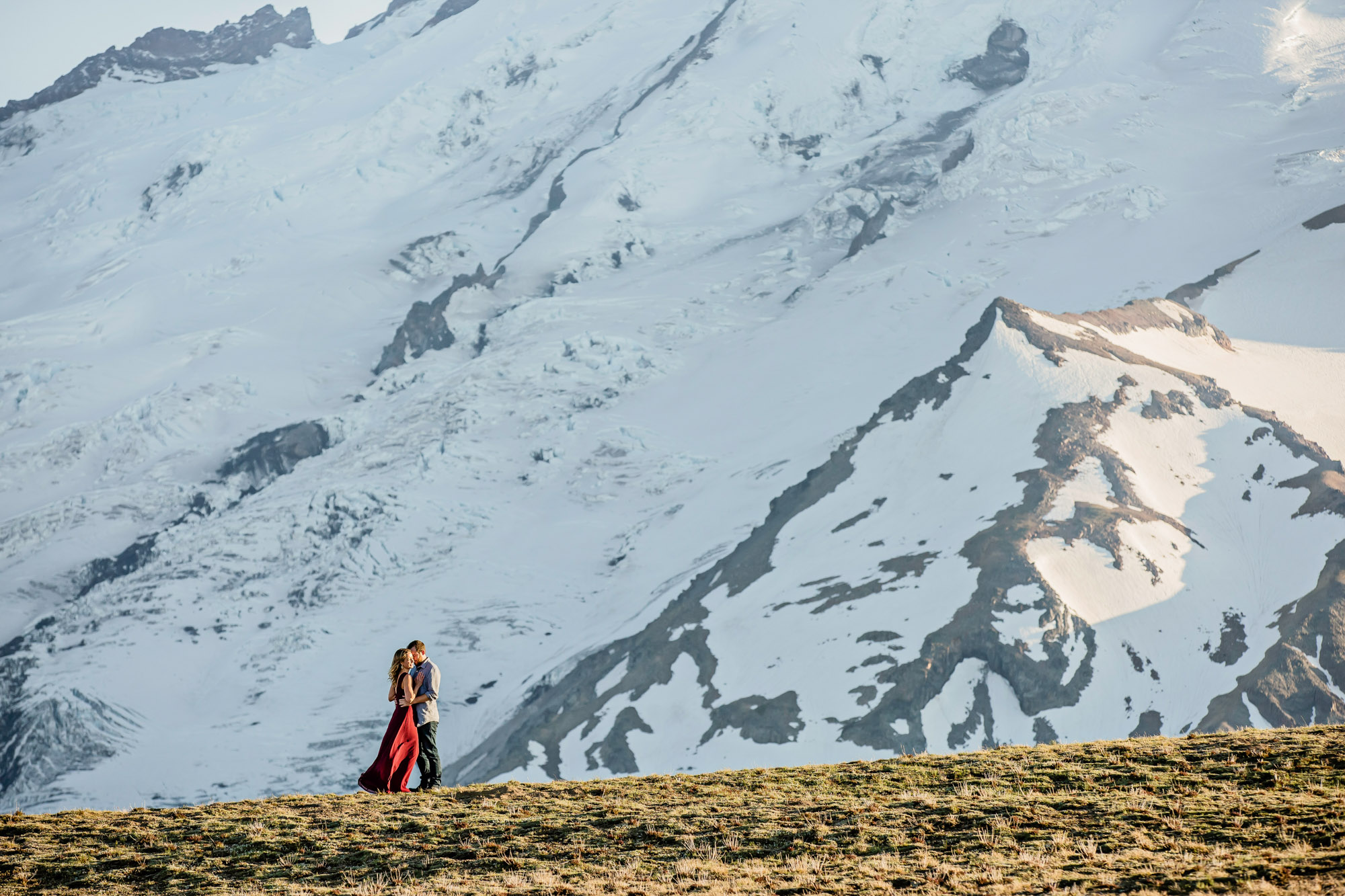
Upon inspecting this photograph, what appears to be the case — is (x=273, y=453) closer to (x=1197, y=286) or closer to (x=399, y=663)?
(x=1197, y=286)

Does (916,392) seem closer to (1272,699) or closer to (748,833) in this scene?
(1272,699)

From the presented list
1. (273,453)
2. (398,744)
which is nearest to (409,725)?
(398,744)

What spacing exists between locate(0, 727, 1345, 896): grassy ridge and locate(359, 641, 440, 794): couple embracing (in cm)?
60

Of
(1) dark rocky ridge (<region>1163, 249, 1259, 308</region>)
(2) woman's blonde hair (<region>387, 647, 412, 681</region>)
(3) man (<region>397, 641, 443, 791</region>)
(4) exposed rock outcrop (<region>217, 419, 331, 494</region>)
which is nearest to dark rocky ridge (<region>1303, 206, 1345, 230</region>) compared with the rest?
(1) dark rocky ridge (<region>1163, 249, 1259, 308</region>)

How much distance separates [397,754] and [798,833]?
7861 millimetres

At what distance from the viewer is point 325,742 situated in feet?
431

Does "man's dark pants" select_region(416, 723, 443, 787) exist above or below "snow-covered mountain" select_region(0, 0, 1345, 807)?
above

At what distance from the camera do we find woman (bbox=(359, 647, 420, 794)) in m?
22.5

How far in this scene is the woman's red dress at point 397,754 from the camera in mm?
22719

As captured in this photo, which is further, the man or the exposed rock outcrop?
the exposed rock outcrop

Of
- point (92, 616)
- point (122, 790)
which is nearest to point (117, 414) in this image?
point (92, 616)

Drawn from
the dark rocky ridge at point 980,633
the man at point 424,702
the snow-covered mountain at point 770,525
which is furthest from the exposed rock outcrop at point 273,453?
the man at point 424,702

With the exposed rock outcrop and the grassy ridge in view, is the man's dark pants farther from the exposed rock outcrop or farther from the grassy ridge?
the exposed rock outcrop

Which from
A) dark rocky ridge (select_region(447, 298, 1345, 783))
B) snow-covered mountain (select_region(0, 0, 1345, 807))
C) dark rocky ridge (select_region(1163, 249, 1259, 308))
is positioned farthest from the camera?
dark rocky ridge (select_region(1163, 249, 1259, 308))
